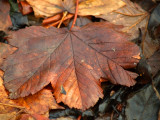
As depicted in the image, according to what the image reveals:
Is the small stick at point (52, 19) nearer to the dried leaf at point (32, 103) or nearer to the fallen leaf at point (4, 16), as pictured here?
the fallen leaf at point (4, 16)

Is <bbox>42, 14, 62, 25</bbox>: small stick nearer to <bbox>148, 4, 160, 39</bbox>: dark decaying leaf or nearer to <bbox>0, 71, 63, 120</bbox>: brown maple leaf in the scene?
<bbox>0, 71, 63, 120</bbox>: brown maple leaf

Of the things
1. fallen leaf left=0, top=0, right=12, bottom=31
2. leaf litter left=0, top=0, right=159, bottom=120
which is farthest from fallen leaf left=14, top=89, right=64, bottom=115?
fallen leaf left=0, top=0, right=12, bottom=31

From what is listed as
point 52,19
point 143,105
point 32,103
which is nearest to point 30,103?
point 32,103

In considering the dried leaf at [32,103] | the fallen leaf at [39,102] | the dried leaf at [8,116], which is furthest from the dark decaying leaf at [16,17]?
the dried leaf at [8,116]

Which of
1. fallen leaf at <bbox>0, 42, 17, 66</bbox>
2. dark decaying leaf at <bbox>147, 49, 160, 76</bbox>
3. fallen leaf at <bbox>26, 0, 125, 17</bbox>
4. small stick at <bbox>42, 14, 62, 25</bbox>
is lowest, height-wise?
dark decaying leaf at <bbox>147, 49, 160, 76</bbox>

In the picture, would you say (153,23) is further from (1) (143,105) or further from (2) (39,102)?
(2) (39,102)

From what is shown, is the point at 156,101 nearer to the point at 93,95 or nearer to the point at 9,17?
the point at 93,95
